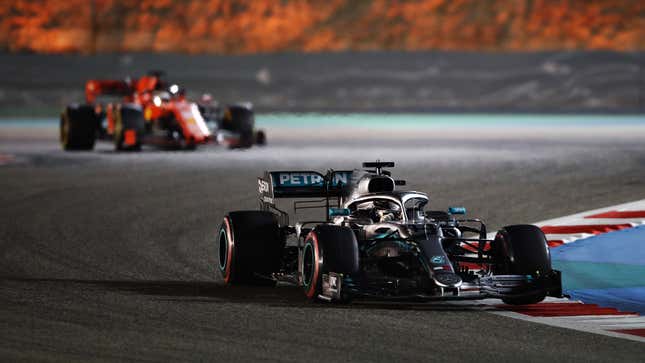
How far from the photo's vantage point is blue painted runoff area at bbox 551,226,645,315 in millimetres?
10406

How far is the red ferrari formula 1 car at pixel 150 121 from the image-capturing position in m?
28.9

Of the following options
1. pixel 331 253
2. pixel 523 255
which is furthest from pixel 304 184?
pixel 523 255

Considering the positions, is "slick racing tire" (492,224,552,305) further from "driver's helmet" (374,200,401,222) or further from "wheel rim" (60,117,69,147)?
"wheel rim" (60,117,69,147)

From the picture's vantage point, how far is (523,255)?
393 inches

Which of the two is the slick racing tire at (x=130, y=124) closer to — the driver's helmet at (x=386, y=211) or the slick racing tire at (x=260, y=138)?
the slick racing tire at (x=260, y=138)

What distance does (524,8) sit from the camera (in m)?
82.1

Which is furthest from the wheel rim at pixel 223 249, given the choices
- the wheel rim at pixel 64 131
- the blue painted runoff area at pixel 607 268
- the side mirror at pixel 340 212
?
the wheel rim at pixel 64 131

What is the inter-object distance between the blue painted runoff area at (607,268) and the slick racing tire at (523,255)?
56 cm

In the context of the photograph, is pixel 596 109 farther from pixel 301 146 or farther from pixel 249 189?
pixel 249 189

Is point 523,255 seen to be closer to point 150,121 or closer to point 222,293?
point 222,293

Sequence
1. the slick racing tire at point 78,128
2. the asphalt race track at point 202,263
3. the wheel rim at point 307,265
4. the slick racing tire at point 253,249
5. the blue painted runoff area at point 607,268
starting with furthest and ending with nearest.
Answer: the slick racing tire at point 78,128 < the slick racing tire at point 253,249 < the blue painted runoff area at point 607,268 < the wheel rim at point 307,265 < the asphalt race track at point 202,263

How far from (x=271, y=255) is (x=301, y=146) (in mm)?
20726

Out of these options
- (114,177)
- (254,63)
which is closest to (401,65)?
(254,63)

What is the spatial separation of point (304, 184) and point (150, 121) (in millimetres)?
18758
